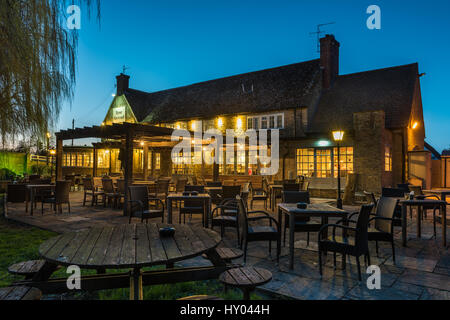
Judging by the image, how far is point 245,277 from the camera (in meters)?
2.33

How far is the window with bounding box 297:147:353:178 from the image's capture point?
1413 centimetres

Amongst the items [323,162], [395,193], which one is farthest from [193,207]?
[323,162]

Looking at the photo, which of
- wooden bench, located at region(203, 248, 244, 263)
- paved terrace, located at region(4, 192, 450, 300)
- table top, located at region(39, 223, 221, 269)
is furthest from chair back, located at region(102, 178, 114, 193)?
wooden bench, located at region(203, 248, 244, 263)

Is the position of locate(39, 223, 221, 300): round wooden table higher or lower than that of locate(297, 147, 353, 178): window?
lower

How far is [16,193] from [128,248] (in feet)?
32.8

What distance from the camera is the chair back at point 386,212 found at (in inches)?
166

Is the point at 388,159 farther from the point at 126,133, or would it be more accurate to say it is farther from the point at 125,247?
the point at 125,247

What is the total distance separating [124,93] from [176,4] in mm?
22270

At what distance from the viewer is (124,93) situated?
23.9 m

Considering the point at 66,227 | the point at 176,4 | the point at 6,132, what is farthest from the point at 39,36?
the point at 66,227

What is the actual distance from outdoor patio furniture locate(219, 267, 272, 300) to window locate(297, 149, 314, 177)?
1326cm

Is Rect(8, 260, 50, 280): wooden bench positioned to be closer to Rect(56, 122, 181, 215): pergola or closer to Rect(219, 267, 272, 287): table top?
Rect(219, 267, 272, 287): table top
